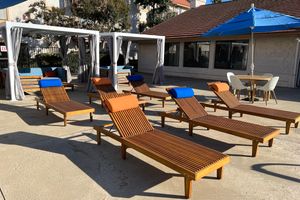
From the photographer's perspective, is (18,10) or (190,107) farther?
(18,10)

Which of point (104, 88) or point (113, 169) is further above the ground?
point (104, 88)

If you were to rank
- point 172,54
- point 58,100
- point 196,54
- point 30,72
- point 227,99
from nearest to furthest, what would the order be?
point 227,99 < point 58,100 < point 30,72 < point 196,54 < point 172,54

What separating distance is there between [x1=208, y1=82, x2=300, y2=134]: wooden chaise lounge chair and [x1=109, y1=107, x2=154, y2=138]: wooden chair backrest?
263 centimetres

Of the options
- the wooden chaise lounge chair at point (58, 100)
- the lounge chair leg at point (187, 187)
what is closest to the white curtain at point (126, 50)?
the wooden chaise lounge chair at point (58, 100)

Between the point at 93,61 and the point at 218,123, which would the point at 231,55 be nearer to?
the point at 93,61

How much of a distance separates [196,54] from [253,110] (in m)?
11.7

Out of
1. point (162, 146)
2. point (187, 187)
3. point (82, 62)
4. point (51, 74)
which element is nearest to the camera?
point (187, 187)

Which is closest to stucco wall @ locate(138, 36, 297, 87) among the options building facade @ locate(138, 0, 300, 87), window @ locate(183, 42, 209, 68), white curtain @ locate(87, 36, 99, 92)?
building facade @ locate(138, 0, 300, 87)

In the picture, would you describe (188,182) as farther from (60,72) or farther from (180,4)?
(180,4)

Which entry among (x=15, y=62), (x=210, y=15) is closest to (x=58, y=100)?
(x=15, y=62)

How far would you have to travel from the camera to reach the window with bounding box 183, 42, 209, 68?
54.0 ft

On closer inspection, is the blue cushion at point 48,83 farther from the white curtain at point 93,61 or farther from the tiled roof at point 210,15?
the tiled roof at point 210,15

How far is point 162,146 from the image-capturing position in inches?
141

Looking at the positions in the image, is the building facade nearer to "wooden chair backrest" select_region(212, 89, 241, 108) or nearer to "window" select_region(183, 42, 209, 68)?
"window" select_region(183, 42, 209, 68)
